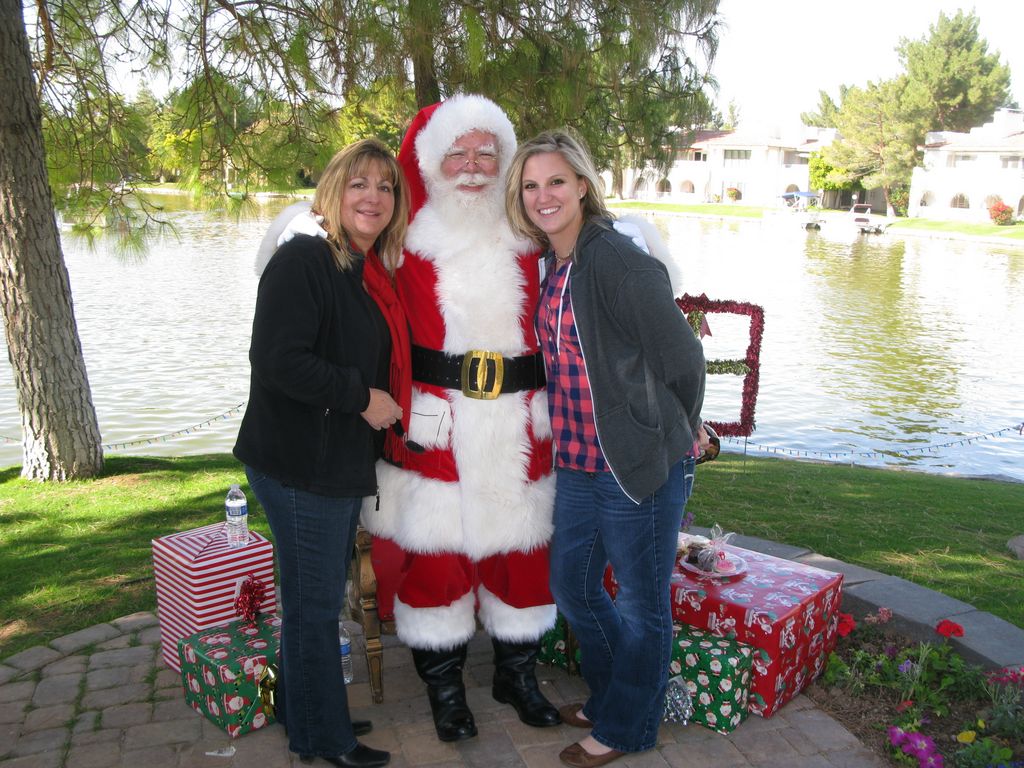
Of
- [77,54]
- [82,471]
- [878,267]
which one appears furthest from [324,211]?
[878,267]

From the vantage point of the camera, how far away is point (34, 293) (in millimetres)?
5059

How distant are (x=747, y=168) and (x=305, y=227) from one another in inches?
2446

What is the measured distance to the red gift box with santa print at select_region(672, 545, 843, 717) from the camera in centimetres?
Result: 281

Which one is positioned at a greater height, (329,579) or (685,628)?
(329,579)

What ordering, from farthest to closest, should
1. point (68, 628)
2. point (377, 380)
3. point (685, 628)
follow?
point (68, 628), point (685, 628), point (377, 380)

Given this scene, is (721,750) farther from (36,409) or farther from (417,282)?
(36,409)

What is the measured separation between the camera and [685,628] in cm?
297

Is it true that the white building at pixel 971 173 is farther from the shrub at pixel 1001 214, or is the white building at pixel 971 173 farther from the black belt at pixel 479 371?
the black belt at pixel 479 371

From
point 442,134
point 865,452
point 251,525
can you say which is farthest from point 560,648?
point 865,452

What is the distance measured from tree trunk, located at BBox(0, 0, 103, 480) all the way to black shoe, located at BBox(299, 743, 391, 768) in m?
3.64

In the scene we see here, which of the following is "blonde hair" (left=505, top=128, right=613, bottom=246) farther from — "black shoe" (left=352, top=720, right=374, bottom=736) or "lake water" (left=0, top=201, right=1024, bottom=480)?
"lake water" (left=0, top=201, right=1024, bottom=480)

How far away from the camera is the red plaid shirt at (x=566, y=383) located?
2.43 meters

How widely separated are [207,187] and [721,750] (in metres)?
4.57

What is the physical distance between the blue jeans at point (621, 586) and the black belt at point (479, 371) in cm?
35
